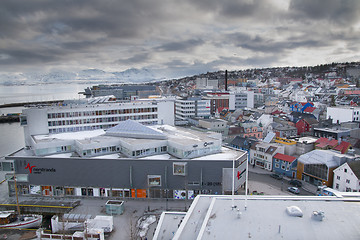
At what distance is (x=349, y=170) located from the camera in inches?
866

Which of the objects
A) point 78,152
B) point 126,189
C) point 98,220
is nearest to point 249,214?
point 98,220

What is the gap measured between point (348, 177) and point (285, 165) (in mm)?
6112

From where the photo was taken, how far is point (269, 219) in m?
10.3

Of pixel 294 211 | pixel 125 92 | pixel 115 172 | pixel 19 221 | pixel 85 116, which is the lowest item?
pixel 19 221

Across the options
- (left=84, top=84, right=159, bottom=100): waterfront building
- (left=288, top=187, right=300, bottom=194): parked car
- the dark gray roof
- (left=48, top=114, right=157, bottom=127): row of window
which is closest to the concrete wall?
(left=288, top=187, right=300, bottom=194): parked car

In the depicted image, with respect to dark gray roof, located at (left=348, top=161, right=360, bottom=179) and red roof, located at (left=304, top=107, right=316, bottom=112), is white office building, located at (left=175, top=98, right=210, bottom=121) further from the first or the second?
dark gray roof, located at (left=348, top=161, right=360, bottom=179)

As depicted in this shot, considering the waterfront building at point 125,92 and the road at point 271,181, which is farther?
the waterfront building at point 125,92

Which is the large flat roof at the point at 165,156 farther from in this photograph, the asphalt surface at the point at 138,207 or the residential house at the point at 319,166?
the residential house at the point at 319,166

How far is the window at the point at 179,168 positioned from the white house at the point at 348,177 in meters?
13.7

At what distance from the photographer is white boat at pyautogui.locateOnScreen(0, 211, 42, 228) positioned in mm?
18688

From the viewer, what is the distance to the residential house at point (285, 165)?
26.7 m

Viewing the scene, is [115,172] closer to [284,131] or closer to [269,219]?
[269,219]

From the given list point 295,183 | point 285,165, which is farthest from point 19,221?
point 285,165

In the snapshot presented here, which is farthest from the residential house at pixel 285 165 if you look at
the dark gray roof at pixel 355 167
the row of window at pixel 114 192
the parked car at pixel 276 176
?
the row of window at pixel 114 192
